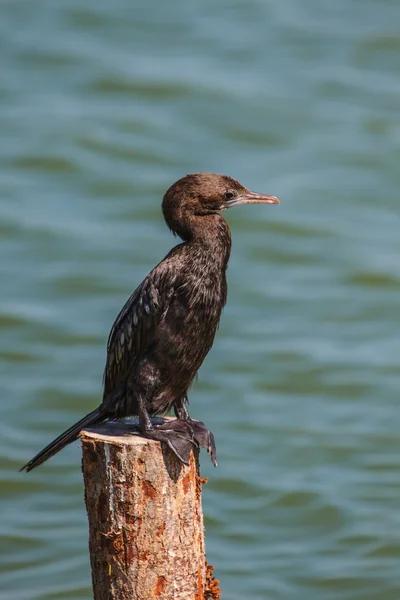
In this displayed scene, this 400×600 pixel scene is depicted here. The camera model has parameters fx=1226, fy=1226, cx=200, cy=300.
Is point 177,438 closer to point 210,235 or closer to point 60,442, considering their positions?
point 60,442

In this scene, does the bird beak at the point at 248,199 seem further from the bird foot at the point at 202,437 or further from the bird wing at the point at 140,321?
the bird foot at the point at 202,437

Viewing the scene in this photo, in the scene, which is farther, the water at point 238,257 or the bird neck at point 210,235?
the water at point 238,257

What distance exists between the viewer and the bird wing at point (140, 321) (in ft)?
19.7

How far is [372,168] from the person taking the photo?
1502 cm

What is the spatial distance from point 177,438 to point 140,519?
441mm

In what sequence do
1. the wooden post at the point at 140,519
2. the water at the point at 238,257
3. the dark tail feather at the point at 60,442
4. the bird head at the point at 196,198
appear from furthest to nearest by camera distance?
the water at the point at 238,257
the bird head at the point at 196,198
the dark tail feather at the point at 60,442
the wooden post at the point at 140,519

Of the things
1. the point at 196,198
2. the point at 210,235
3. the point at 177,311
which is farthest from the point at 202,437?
the point at 196,198

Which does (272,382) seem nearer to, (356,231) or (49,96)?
(356,231)

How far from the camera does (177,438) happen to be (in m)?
5.63

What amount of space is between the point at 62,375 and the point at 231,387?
1582 mm

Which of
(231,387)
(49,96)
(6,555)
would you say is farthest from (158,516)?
(49,96)

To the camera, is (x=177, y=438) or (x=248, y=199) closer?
(x=177, y=438)

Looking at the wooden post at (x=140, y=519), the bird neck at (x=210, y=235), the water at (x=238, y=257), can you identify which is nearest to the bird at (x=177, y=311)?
the bird neck at (x=210, y=235)

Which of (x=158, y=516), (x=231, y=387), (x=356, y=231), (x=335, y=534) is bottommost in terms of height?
(x=158, y=516)
